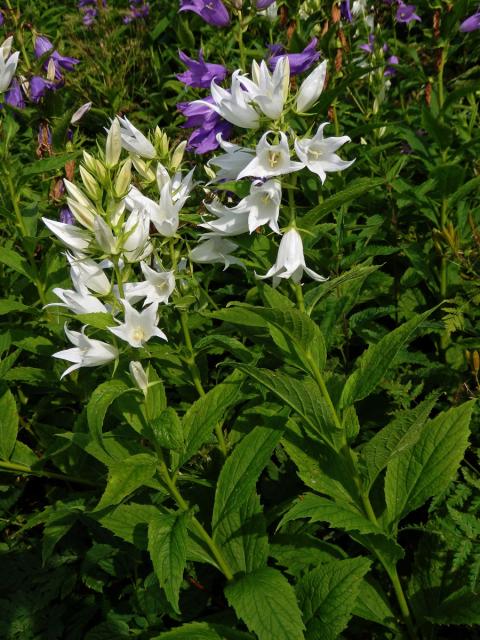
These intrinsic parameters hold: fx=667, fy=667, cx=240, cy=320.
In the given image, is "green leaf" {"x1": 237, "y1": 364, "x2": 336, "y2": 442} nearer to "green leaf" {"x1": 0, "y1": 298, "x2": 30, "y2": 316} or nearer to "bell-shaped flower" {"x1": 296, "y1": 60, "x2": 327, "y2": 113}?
"bell-shaped flower" {"x1": 296, "y1": 60, "x2": 327, "y2": 113}

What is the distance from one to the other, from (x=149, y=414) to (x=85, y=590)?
133 cm

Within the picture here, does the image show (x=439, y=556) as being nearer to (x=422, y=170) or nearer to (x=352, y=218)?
(x=352, y=218)

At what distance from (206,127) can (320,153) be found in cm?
96

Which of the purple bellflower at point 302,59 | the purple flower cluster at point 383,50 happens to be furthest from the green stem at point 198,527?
the purple flower cluster at point 383,50

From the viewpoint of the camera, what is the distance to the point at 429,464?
2.41m

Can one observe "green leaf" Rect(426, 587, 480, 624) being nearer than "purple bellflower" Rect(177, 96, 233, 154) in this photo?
Yes

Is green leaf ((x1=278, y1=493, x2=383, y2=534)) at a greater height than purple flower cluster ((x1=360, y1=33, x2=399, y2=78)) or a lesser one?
lesser

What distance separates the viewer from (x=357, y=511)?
2416 millimetres

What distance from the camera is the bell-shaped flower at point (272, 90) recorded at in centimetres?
209

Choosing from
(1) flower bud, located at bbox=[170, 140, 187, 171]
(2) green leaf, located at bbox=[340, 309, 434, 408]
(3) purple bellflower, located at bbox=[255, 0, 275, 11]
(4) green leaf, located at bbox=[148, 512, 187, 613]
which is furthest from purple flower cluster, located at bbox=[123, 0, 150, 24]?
(4) green leaf, located at bbox=[148, 512, 187, 613]

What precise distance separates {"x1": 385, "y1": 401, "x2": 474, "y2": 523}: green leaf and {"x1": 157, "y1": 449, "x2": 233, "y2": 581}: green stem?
0.64m

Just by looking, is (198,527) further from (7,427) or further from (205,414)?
(7,427)

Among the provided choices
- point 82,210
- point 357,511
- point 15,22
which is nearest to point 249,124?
point 82,210

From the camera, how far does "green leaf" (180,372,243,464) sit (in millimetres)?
2291
